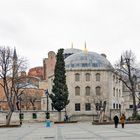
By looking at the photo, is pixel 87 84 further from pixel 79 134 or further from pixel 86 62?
pixel 79 134

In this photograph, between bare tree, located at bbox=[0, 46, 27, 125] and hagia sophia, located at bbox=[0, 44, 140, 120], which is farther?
hagia sophia, located at bbox=[0, 44, 140, 120]

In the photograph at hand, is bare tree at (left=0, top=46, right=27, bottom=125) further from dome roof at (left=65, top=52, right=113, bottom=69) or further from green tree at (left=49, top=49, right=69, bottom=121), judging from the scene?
dome roof at (left=65, top=52, right=113, bottom=69)

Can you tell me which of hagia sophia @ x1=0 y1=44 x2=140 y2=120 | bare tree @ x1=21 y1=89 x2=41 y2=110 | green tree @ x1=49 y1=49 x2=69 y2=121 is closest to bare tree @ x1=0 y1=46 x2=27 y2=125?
green tree @ x1=49 y1=49 x2=69 y2=121

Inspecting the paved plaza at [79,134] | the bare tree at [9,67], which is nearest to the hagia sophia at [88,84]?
the bare tree at [9,67]

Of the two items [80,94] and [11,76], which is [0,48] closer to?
[11,76]

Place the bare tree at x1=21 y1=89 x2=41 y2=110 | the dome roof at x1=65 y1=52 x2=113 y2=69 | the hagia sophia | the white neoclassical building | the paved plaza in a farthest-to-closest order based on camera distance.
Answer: the bare tree at x1=21 y1=89 x2=41 y2=110 → the dome roof at x1=65 y1=52 x2=113 y2=69 → the white neoclassical building → the hagia sophia → the paved plaza

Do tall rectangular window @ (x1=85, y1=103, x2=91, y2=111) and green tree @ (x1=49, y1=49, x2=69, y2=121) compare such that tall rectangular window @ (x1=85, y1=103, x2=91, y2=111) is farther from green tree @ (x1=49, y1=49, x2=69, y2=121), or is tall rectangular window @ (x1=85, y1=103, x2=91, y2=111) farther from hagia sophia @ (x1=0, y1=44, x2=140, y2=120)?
green tree @ (x1=49, y1=49, x2=69, y2=121)

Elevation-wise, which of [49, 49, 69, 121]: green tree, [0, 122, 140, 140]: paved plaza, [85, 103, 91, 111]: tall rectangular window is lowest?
[0, 122, 140, 140]: paved plaza

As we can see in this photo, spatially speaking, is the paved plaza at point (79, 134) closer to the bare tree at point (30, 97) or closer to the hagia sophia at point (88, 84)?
the hagia sophia at point (88, 84)

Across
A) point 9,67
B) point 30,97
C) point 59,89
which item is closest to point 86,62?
point 30,97

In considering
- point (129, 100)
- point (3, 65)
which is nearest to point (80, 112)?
point (129, 100)

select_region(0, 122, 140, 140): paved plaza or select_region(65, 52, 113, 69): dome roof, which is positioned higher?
select_region(65, 52, 113, 69): dome roof

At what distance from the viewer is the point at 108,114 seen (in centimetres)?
7788

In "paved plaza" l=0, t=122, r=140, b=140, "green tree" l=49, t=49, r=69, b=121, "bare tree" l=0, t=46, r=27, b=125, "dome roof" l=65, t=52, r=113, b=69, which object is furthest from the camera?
"dome roof" l=65, t=52, r=113, b=69
